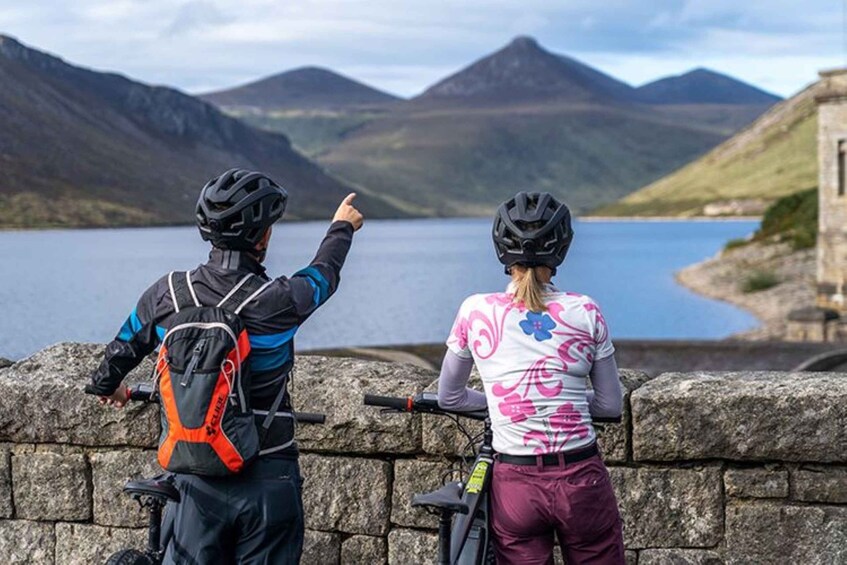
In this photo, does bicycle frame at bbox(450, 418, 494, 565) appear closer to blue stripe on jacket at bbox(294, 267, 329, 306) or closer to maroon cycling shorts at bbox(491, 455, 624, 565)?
maroon cycling shorts at bbox(491, 455, 624, 565)

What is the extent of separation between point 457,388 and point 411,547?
5.00 feet

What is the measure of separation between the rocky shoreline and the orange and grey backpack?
116ft

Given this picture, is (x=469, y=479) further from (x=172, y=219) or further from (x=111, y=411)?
(x=172, y=219)

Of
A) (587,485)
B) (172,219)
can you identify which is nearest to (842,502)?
(587,485)

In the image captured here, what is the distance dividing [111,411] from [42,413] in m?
0.31

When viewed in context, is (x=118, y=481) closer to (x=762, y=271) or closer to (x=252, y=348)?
(x=252, y=348)

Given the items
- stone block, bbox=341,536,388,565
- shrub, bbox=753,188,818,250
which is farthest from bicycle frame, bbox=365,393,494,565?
shrub, bbox=753,188,818,250

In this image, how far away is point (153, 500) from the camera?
13.8 ft

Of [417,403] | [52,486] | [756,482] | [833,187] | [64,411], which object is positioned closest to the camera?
[417,403]

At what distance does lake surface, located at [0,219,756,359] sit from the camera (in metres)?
48.1

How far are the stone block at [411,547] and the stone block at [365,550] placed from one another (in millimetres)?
36

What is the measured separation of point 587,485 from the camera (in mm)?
3816

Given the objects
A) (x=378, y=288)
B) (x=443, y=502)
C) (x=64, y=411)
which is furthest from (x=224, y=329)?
(x=378, y=288)

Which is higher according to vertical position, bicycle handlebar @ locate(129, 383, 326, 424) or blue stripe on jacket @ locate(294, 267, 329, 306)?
blue stripe on jacket @ locate(294, 267, 329, 306)
